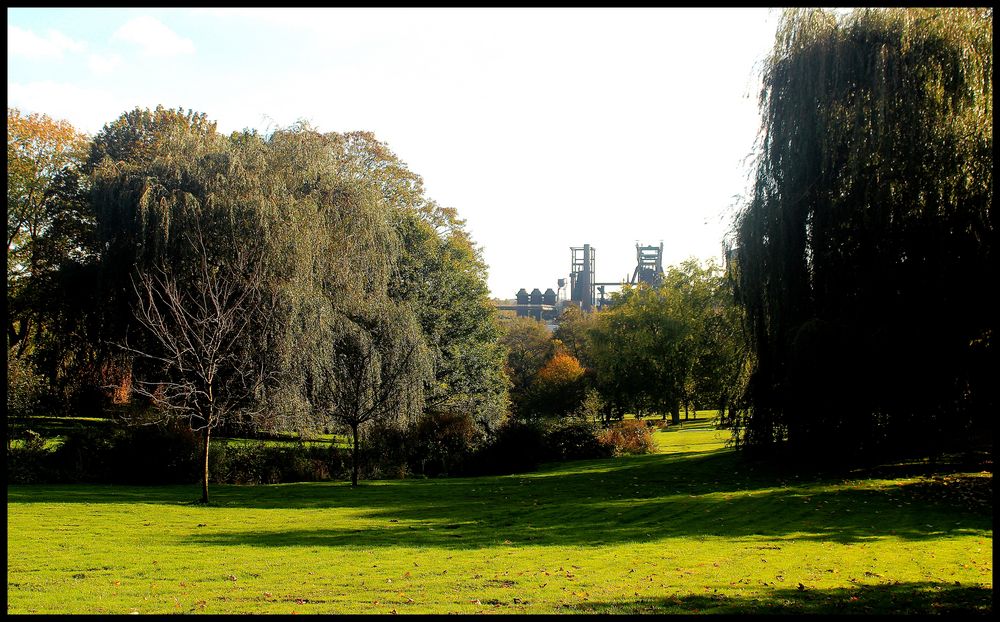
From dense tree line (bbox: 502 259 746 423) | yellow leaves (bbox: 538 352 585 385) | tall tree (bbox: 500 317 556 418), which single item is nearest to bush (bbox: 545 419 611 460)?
dense tree line (bbox: 502 259 746 423)

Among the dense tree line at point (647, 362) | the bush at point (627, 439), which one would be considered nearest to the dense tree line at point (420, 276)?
the bush at point (627, 439)

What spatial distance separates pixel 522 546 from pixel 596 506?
5563 mm

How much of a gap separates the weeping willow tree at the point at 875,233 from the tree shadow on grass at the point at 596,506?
1909 millimetres

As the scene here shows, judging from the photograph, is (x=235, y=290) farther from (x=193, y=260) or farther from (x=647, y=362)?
(x=647, y=362)

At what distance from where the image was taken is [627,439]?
33156 millimetres

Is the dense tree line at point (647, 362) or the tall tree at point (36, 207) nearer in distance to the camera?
the tall tree at point (36, 207)

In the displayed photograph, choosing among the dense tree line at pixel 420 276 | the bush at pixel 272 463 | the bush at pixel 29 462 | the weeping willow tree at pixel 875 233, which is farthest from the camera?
the bush at pixel 272 463

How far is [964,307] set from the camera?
17125mm

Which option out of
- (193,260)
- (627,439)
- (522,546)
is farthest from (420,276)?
(522,546)

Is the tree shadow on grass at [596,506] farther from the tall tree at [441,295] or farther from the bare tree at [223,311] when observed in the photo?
the tall tree at [441,295]

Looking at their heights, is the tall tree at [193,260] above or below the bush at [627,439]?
above

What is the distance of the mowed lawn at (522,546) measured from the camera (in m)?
8.64

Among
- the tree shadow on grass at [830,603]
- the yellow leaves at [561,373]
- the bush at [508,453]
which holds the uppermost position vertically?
the yellow leaves at [561,373]

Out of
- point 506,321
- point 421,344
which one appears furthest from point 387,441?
point 506,321
